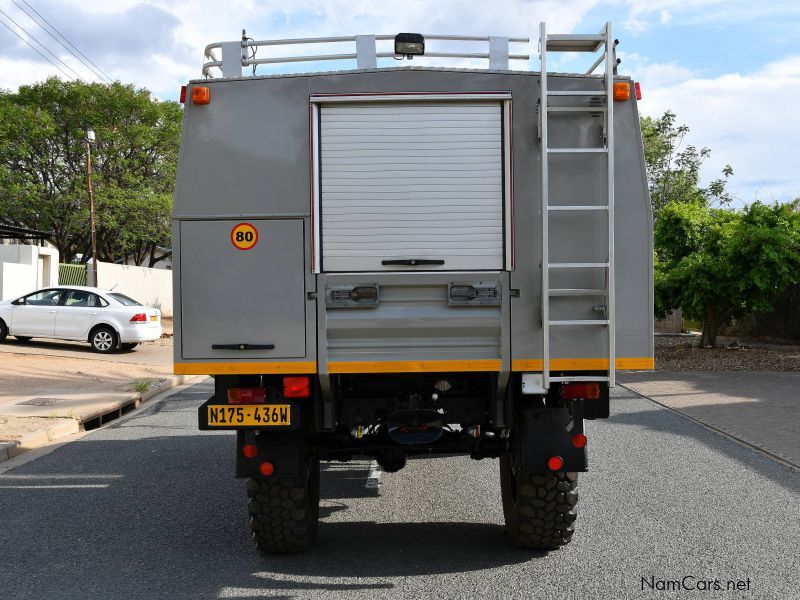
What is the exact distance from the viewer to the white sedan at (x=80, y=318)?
67.2 feet

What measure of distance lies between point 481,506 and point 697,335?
2311 centimetres

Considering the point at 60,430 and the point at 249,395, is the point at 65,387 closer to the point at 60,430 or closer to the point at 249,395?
the point at 60,430

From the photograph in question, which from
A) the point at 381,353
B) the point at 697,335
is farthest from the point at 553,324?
the point at 697,335

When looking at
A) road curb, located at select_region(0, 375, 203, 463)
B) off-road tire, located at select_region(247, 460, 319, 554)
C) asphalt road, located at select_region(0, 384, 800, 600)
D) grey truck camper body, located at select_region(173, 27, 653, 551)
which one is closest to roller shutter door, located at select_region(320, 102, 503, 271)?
grey truck camper body, located at select_region(173, 27, 653, 551)

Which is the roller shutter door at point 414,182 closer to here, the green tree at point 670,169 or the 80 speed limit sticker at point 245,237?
the 80 speed limit sticker at point 245,237

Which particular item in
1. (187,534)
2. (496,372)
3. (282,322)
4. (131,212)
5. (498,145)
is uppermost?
(131,212)

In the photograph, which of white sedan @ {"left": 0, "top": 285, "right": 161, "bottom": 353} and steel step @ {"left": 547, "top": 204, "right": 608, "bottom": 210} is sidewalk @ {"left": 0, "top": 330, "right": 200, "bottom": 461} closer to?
white sedan @ {"left": 0, "top": 285, "right": 161, "bottom": 353}

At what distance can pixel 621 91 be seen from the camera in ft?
16.7

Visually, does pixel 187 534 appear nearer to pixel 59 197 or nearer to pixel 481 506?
pixel 481 506

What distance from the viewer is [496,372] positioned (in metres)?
5.12

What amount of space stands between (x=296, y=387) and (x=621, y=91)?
2.72 m

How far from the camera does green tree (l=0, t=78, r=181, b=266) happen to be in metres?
35.0

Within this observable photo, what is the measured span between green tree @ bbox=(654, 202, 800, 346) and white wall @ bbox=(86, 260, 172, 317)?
19.5 metres

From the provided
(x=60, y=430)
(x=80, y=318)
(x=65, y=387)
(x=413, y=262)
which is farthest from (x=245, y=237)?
(x=80, y=318)
